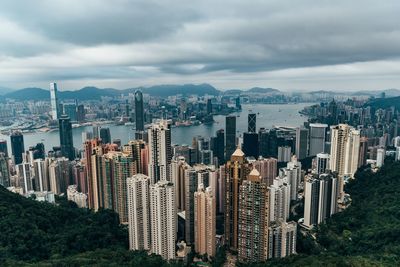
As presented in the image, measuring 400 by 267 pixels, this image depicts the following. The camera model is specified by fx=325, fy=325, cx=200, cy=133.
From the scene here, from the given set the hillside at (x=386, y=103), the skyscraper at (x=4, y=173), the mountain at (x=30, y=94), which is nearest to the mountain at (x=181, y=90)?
the mountain at (x=30, y=94)

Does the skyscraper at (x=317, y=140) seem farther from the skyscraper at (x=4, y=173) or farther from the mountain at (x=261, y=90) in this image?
the mountain at (x=261, y=90)

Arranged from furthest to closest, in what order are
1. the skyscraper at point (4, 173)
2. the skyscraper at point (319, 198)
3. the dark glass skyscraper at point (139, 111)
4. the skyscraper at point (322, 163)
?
1. the dark glass skyscraper at point (139, 111)
2. the skyscraper at point (4, 173)
3. the skyscraper at point (322, 163)
4. the skyscraper at point (319, 198)

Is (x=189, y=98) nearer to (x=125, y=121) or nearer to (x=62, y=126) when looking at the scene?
(x=125, y=121)

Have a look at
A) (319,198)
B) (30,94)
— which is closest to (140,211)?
(319,198)

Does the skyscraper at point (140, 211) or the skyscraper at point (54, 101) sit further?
the skyscraper at point (54, 101)

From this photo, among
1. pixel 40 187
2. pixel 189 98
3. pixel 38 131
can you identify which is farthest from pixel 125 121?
pixel 40 187

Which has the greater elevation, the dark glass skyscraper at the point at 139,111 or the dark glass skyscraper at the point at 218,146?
the dark glass skyscraper at the point at 139,111
